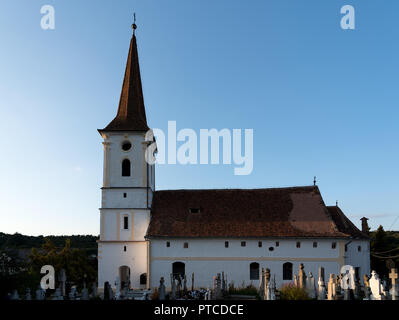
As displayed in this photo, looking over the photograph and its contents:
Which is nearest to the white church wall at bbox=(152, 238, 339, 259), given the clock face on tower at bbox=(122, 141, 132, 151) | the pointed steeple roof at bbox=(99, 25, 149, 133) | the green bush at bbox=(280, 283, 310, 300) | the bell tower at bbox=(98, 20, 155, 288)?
the bell tower at bbox=(98, 20, 155, 288)

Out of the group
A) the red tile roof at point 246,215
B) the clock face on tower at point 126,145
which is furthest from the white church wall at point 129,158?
the red tile roof at point 246,215

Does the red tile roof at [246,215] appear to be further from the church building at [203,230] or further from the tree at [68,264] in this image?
the tree at [68,264]

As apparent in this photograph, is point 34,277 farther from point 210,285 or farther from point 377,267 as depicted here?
point 377,267

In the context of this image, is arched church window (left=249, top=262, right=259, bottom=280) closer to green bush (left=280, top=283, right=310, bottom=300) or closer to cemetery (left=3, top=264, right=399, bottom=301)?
cemetery (left=3, top=264, right=399, bottom=301)

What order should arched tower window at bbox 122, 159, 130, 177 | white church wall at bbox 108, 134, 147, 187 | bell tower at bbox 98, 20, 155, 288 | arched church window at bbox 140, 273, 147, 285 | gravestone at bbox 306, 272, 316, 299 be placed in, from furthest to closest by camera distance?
arched tower window at bbox 122, 159, 130, 177 < white church wall at bbox 108, 134, 147, 187 < bell tower at bbox 98, 20, 155, 288 < arched church window at bbox 140, 273, 147, 285 < gravestone at bbox 306, 272, 316, 299

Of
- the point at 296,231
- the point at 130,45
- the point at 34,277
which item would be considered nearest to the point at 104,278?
the point at 34,277

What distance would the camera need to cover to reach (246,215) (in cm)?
3522

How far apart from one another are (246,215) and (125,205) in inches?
415

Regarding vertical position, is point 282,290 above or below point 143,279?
above

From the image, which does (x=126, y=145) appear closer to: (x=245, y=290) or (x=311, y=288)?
(x=245, y=290)

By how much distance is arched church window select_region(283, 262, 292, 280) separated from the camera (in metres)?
33.3

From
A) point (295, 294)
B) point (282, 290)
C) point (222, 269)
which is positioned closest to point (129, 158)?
point (222, 269)

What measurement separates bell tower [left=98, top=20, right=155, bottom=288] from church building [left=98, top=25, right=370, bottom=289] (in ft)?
0.28

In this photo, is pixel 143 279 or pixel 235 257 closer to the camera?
pixel 235 257
